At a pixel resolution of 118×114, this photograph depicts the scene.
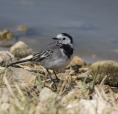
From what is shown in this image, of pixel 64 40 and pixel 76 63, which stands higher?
pixel 64 40

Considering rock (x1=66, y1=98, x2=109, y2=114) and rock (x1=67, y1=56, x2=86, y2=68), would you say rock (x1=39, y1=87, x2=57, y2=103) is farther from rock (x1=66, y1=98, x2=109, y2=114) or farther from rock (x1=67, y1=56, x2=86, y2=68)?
rock (x1=67, y1=56, x2=86, y2=68)

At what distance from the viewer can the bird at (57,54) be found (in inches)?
291

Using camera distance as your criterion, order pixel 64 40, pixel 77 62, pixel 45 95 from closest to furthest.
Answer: pixel 45 95 → pixel 64 40 → pixel 77 62

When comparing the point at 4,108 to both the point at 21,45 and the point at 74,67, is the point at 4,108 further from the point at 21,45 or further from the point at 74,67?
the point at 21,45

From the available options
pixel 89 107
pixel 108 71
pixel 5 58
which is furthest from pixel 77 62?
pixel 89 107

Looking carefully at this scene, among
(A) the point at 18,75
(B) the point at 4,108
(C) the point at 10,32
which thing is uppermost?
(B) the point at 4,108

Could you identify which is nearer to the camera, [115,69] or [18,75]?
[18,75]

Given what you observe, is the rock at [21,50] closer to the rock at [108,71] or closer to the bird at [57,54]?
the rock at [108,71]

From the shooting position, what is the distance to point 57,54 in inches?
293

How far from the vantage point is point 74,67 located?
32.9 feet

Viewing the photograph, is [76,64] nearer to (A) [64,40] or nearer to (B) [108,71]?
(B) [108,71]

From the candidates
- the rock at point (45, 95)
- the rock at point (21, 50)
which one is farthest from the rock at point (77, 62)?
the rock at point (45, 95)

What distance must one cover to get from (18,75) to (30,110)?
108 inches

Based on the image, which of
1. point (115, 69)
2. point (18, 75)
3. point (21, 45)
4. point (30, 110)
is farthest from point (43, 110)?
point (21, 45)
